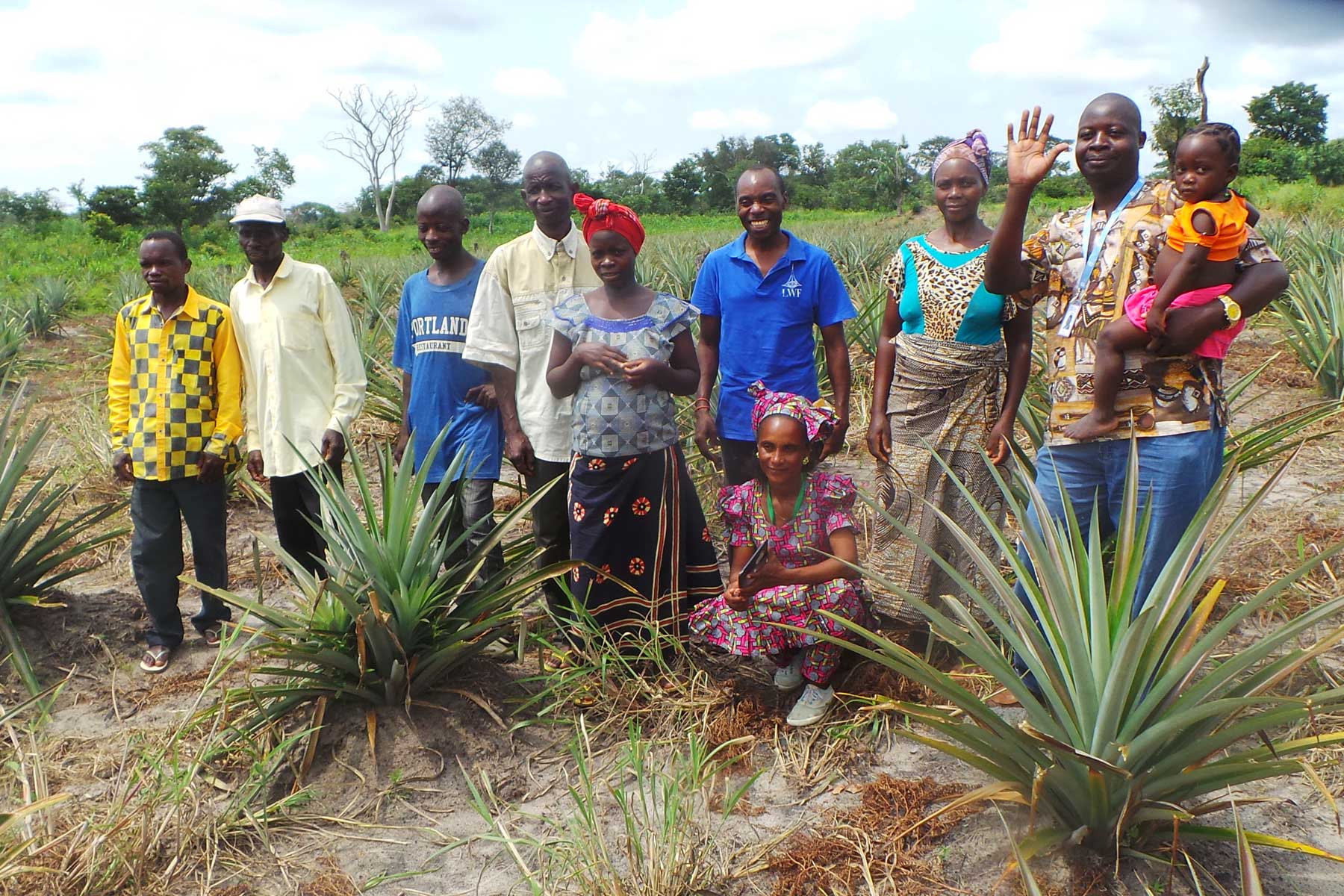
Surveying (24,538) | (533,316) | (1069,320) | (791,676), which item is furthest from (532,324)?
(24,538)

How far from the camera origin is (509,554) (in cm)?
401

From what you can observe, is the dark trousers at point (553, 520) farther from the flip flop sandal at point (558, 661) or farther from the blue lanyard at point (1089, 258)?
the blue lanyard at point (1089, 258)

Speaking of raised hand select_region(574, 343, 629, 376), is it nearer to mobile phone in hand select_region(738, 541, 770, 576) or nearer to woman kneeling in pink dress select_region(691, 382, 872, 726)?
woman kneeling in pink dress select_region(691, 382, 872, 726)

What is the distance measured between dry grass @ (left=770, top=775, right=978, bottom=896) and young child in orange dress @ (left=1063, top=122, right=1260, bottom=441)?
1198 millimetres

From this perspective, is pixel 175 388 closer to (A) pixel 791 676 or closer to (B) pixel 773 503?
(B) pixel 773 503

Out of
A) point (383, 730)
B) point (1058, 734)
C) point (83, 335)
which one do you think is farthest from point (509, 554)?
point (83, 335)

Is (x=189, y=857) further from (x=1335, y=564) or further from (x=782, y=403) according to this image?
(x=1335, y=564)

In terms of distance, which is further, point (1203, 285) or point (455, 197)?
point (455, 197)

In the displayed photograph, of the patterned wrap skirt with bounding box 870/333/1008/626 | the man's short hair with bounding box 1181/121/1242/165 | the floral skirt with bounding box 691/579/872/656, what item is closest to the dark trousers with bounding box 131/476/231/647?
the floral skirt with bounding box 691/579/872/656

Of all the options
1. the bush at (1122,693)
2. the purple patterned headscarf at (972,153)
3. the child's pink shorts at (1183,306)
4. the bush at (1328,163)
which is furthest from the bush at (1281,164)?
the bush at (1122,693)

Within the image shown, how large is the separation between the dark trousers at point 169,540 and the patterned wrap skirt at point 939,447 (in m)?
2.54

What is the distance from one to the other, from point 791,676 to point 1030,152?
1703 millimetres

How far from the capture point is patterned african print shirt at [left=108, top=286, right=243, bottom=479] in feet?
12.0

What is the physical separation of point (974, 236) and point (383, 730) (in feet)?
→ 7.84
